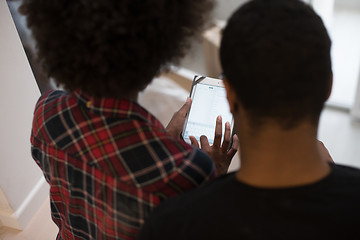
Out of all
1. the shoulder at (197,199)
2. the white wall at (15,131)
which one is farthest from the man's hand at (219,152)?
the white wall at (15,131)

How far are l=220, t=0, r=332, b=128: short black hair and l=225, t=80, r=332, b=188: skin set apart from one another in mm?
14

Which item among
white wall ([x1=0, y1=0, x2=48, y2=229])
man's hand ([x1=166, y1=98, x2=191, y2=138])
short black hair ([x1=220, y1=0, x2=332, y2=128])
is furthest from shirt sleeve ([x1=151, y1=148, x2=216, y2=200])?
white wall ([x1=0, y1=0, x2=48, y2=229])

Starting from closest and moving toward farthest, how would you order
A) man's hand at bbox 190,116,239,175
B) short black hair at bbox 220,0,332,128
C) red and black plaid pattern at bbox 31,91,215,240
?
short black hair at bbox 220,0,332,128 → red and black plaid pattern at bbox 31,91,215,240 → man's hand at bbox 190,116,239,175

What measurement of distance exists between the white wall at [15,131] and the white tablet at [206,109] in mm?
613

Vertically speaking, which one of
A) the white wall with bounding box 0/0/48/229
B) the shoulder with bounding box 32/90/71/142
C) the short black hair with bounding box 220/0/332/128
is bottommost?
the white wall with bounding box 0/0/48/229

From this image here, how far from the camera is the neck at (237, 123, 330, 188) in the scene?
0.46 metres

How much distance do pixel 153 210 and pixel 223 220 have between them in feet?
0.38

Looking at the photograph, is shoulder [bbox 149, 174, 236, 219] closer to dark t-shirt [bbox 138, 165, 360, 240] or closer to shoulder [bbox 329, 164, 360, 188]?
dark t-shirt [bbox 138, 165, 360, 240]

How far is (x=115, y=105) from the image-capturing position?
0.55 m

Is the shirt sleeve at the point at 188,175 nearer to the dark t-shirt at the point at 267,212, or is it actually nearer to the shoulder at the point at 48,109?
the dark t-shirt at the point at 267,212

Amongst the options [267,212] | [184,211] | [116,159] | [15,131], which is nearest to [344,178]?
[267,212]

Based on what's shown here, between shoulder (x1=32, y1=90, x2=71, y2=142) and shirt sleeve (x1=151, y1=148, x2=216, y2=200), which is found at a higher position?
shoulder (x1=32, y1=90, x2=71, y2=142)

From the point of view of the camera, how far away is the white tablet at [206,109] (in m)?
Result: 0.90

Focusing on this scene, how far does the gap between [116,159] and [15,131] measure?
0.83m
